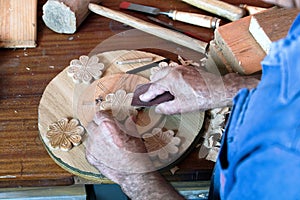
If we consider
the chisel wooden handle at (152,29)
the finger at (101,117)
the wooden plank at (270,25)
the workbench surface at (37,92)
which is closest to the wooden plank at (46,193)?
A: the workbench surface at (37,92)

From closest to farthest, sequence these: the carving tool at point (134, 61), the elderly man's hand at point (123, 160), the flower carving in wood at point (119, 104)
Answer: the elderly man's hand at point (123, 160)
the flower carving in wood at point (119, 104)
the carving tool at point (134, 61)

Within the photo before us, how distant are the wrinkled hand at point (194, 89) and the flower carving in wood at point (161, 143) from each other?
5 centimetres

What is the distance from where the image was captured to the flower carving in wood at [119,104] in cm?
103

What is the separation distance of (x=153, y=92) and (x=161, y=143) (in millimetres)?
117

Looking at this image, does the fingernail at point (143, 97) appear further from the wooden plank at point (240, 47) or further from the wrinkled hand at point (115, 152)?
the wooden plank at point (240, 47)

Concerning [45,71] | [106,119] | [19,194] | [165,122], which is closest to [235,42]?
[165,122]

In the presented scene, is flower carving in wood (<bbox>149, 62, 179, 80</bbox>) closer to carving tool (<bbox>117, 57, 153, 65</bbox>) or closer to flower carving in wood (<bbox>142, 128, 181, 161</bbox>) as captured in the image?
carving tool (<bbox>117, 57, 153, 65</bbox>)

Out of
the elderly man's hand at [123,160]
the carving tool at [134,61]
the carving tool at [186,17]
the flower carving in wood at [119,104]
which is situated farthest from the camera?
the carving tool at [186,17]

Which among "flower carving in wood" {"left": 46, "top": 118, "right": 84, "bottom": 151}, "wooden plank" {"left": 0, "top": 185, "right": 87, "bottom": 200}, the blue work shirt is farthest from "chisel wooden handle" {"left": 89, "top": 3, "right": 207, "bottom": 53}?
Result: the blue work shirt

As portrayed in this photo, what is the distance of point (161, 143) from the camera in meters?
0.99

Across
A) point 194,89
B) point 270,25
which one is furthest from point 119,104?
point 270,25

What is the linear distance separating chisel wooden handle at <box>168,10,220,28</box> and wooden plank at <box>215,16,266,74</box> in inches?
5.3

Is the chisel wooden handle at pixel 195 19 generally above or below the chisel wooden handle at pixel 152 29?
above

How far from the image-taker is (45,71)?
1160 mm
